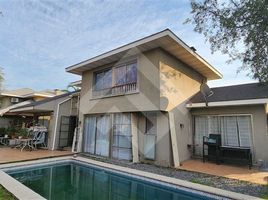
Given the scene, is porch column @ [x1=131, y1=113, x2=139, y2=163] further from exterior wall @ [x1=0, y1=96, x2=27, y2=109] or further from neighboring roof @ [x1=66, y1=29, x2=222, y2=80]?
exterior wall @ [x1=0, y1=96, x2=27, y2=109]

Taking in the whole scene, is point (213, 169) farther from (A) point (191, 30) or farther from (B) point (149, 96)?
(A) point (191, 30)

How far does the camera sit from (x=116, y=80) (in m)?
14.4

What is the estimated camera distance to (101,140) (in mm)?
14805

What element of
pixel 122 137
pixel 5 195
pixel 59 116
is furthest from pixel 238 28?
pixel 59 116

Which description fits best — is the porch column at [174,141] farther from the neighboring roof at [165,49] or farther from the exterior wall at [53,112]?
the exterior wall at [53,112]

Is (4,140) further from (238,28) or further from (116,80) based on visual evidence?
(238,28)

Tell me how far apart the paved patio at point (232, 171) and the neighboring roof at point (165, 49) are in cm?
677

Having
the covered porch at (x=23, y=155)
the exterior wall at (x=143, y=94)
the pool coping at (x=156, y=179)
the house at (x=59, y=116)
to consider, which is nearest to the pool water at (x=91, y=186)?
the pool coping at (x=156, y=179)

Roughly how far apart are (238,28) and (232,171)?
7.29 meters

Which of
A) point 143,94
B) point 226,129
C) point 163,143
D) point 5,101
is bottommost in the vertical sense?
point 163,143

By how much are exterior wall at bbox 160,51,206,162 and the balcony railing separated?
6.83ft

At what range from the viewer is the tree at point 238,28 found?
31.3 feet

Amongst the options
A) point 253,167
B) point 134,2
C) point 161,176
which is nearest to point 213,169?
point 253,167

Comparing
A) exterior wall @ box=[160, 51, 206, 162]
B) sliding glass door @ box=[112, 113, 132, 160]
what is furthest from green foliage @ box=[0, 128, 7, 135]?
exterior wall @ box=[160, 51, 206, 162]
